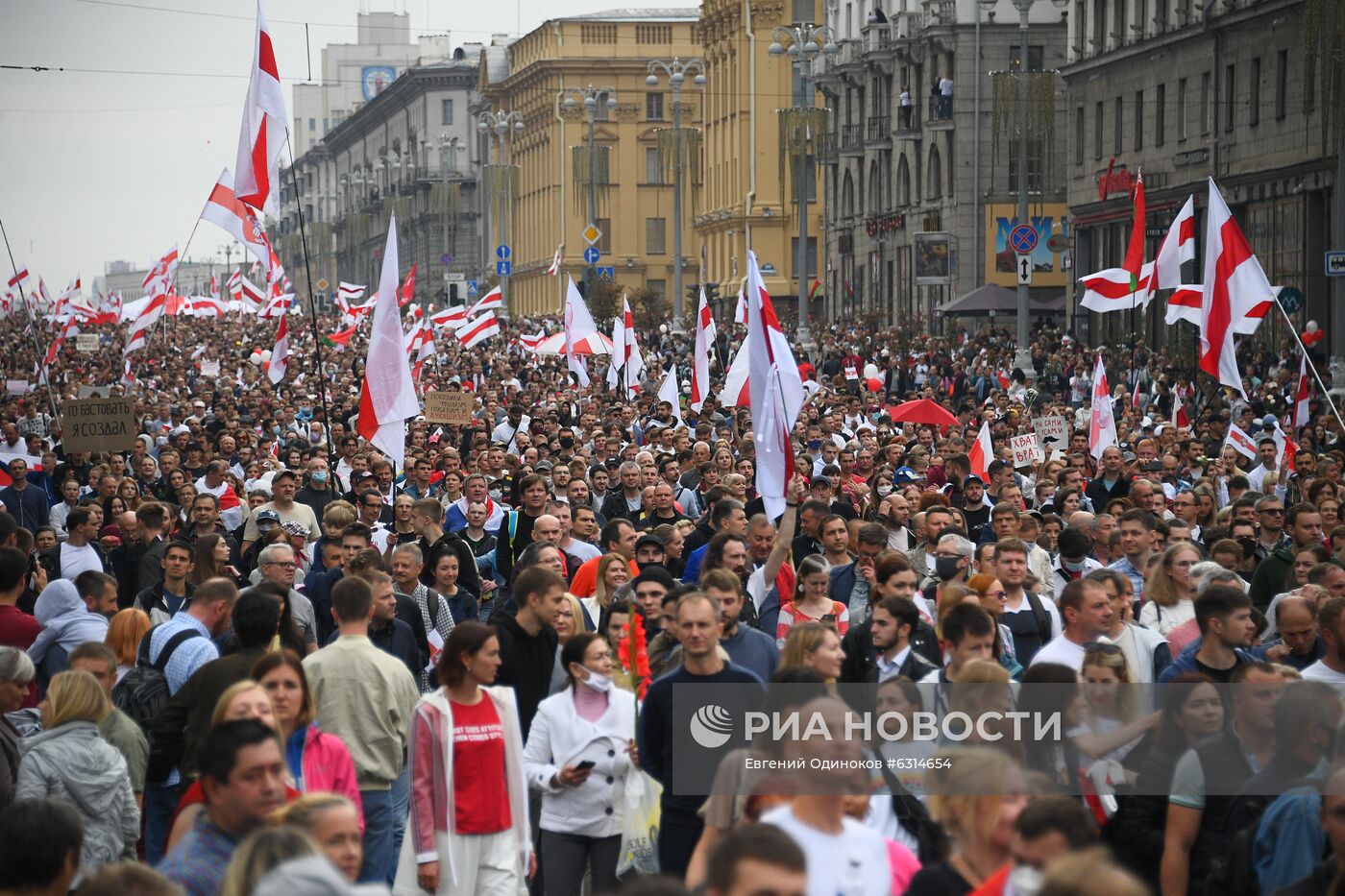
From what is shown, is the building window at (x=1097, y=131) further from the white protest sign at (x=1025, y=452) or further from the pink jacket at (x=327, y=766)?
the pink jacket at (x=327, y=766)

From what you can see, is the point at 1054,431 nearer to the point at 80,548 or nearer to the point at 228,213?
the point at 228,213

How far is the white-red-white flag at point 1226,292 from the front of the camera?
17.5 meters

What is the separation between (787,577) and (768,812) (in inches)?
227

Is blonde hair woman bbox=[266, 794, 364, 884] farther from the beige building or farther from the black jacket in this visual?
the beige building

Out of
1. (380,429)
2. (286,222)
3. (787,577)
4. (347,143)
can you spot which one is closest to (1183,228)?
(380,429)

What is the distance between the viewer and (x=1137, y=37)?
46312 millimetres

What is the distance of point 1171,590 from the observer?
385 inches

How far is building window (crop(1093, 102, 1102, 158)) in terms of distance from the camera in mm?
49969

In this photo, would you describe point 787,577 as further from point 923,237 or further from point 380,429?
point 923,237

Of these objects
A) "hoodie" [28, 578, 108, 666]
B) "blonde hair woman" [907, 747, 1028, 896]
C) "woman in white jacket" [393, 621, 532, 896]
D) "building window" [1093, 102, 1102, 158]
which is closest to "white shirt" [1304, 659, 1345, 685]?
Answer: "blonde hair woman" [907, 747, 1028, 896]

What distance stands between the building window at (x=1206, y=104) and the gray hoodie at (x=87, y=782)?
126 ft

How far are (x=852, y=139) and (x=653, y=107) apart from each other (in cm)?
4087

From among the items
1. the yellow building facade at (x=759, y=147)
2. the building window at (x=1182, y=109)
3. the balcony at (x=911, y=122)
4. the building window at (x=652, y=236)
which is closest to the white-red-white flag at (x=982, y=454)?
the building window at (x=1182, y=109)

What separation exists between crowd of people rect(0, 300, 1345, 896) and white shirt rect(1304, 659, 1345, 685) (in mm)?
16
